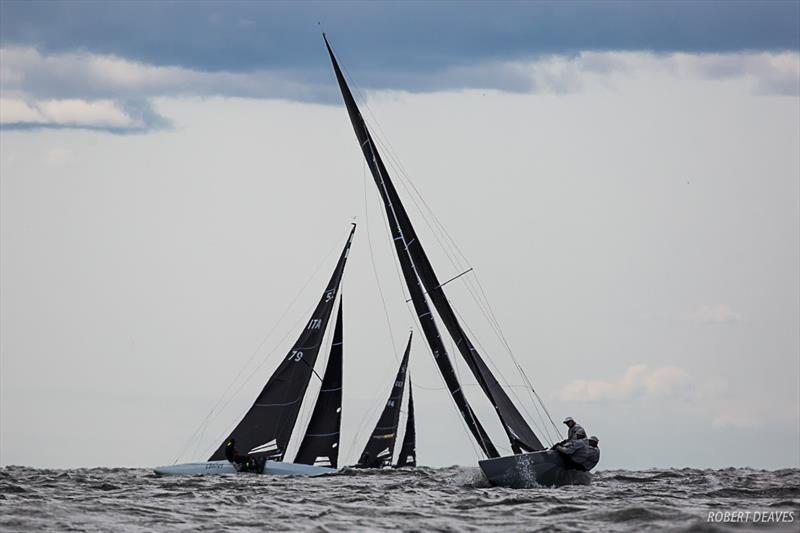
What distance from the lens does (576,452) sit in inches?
1275

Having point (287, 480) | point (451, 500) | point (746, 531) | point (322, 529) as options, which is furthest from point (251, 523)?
point (287, 480)

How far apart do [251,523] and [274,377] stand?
21515 mm

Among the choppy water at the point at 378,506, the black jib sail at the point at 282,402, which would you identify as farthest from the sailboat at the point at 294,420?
the choppy water at the point at 378,506

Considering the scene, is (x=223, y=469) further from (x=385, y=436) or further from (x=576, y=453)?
(x=385, y=436)

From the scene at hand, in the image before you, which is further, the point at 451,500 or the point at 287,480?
the point at 287,480

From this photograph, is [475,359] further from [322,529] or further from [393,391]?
[393,391]

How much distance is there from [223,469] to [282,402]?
3614 millimetres

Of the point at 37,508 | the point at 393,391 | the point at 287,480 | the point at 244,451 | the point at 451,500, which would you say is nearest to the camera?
the point at 37,508


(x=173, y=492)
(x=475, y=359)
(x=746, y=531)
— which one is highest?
(x=475, y=359)

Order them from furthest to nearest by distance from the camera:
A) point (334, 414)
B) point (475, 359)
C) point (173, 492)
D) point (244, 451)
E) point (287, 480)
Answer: point (334, 414), point (244, 451), point (287, 480), point (475, 359), point (173, 492)

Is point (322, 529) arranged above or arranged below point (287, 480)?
below

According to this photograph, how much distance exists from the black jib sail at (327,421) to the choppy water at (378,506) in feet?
28.7

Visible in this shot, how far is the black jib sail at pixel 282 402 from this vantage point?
42469mm

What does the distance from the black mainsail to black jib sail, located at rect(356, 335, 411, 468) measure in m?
20.8
